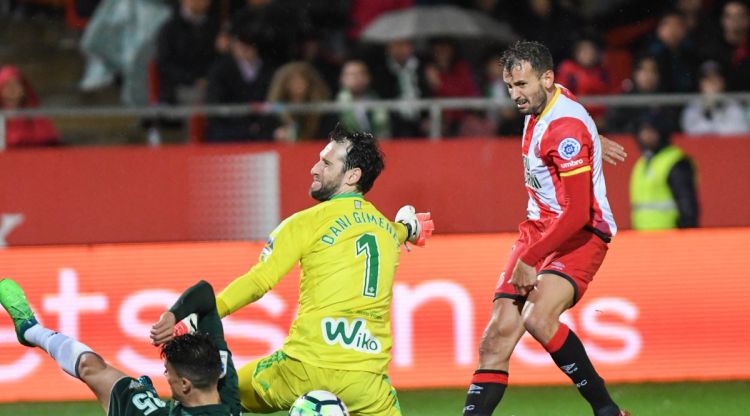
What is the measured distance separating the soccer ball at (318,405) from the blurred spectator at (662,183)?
5.77m

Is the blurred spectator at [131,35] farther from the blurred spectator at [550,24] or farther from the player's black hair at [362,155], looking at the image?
the player's black hair at [362,155]

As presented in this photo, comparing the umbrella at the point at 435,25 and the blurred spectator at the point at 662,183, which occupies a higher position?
the umbrella at the point at 435,25

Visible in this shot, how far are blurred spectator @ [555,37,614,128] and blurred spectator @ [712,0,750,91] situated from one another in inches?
42.7

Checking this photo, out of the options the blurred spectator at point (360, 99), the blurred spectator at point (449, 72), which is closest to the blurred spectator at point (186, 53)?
the blurred spectator at point (360, 99)

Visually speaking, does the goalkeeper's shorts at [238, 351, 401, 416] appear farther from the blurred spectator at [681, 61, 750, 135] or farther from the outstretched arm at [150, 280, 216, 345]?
the blurred spectator at [681, 61, 750, 135]

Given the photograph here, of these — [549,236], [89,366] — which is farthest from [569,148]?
[89,366]

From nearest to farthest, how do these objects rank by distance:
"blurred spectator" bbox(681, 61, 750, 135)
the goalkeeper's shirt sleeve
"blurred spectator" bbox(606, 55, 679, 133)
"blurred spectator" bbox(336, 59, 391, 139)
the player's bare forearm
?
the goalkeeper's shirt sleeve < the player's bare forearm < "blurred spectator" bbox(336, 59, 391, 139) < "blurred spectator" bbox(606, 55, 679, 133) < "blurred spectator" bbox(681, 61, 750, 135)

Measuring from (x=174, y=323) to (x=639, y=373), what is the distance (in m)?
4.09

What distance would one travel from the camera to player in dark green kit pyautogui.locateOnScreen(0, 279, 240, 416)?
529 centimetres

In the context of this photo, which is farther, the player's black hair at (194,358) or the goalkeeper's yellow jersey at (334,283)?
the goalkeeper's yellow jersey at (334,283)

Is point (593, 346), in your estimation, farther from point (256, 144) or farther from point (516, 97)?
point (256, 144)

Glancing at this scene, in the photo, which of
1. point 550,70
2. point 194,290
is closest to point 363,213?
point 194,290

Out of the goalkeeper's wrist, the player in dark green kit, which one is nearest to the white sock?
the player in dark green kit

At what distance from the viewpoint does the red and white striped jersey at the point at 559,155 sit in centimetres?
622
